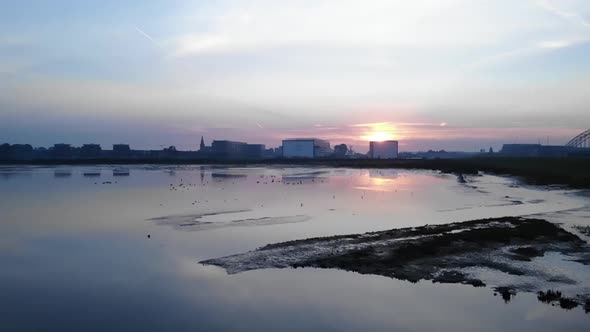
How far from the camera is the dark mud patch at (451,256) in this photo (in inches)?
485

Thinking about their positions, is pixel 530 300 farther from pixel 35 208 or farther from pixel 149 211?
pixel 35 208

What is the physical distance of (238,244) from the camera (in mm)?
16859

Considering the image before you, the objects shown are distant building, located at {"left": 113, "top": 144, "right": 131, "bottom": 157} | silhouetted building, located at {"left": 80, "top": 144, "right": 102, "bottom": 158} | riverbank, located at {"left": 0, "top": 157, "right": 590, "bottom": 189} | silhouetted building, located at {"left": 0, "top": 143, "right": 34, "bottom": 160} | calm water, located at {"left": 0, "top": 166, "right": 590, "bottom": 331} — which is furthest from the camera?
distant building, located at {"left": 113, "top": 144, "right": 131, "bottom": 157}

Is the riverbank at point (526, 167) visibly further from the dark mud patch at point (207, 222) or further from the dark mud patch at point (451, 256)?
the dark mud patch at point (207, 222)

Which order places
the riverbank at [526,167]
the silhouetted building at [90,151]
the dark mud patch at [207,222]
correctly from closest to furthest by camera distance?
the dark mud patch at [207,222] < the riverbank at [526,167] < the silhouetted building at [90,151]

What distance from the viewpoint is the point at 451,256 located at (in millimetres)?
14805

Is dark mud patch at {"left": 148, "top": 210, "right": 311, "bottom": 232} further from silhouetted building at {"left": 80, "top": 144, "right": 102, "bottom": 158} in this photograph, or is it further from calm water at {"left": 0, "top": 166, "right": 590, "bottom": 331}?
silhouetted building at {"left": 80, "top": 144, "right": 102, "bottom": 158}

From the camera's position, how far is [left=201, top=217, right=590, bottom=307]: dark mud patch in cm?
1232

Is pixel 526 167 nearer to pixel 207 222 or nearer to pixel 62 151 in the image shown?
pixel 207 222

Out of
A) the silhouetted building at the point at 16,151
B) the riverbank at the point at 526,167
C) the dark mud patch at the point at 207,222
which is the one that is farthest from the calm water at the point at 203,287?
the silhouetted building at the point at 16,151

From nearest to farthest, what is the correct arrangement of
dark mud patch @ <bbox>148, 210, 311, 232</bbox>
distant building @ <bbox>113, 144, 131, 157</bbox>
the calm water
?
the calm water
dark mud patch @ <bbox>148, 210, 311, 232</bbox>
distant building @ <bbox>113, 144, 131, 157</bbox>

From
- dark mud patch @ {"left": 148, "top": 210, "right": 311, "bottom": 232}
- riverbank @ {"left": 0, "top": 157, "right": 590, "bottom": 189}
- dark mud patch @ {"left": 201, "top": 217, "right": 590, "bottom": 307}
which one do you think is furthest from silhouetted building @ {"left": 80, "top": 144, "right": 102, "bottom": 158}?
dark mud patch @ {"left": 201, "top": 217, "right": 590, "bottom": 307}

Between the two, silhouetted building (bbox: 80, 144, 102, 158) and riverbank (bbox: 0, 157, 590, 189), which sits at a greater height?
silhouetted building (bbox: 80, 144, 102, 158)

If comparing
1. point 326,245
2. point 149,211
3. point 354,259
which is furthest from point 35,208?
point 354,259
